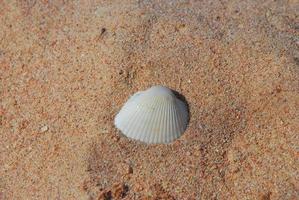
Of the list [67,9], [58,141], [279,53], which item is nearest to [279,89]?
[279,53]

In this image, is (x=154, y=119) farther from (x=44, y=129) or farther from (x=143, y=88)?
(x=44, y=129)

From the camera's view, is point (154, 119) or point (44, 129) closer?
point (154, 119)

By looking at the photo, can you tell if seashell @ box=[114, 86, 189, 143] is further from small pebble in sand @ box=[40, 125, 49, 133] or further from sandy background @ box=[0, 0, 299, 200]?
small pebble in sand @ box=[40, 125, 49, 133]

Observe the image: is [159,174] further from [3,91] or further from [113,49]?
[3,91]

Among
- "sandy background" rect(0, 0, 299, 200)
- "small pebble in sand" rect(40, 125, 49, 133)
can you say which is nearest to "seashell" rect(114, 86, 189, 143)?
"sandy background" rect(0, 0, 299, 200)

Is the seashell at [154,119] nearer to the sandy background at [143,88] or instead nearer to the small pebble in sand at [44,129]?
the sandy background at [143,88]

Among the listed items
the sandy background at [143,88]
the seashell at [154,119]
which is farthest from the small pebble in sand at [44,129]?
the seashell at [154,119]

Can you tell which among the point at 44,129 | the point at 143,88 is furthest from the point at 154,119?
the point at 44,129
